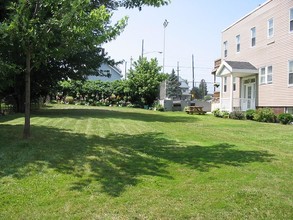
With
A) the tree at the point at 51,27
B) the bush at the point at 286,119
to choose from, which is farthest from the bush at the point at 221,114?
the tree at the point at 51,27

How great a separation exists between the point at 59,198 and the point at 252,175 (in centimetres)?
325

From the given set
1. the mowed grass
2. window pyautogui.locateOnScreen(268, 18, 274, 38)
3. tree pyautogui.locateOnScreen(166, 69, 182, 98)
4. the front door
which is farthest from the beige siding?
tree pyautogui.locateOnScreen(166, 69, 182, 98)

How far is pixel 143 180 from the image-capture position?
568 centimetres

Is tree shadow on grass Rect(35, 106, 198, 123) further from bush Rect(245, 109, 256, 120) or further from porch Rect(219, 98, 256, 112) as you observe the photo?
porch Rect(219, 98, 256, 112)

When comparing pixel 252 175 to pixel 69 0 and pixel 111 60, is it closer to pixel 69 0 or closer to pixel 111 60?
pixel 69 0

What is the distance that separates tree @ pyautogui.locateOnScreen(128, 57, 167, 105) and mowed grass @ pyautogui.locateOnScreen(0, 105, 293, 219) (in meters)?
28.9

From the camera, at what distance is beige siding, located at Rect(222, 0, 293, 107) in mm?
20078

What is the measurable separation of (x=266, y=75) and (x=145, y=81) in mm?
17772

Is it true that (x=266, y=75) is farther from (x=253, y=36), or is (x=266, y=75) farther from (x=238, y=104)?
(x=253, y=36)

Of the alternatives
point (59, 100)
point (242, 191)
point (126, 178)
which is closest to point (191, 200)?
point (242, 191)

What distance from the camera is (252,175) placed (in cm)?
604

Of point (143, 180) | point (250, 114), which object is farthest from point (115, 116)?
point (143, 180)

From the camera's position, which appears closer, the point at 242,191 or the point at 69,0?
the point at 242,191

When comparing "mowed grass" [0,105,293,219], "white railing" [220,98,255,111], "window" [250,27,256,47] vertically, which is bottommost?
"mowed grass" [0,105,293,219]
